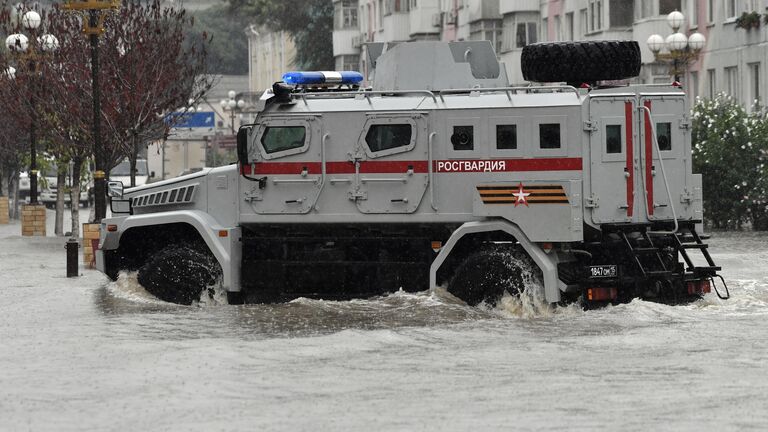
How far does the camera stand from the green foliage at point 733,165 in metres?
38.6

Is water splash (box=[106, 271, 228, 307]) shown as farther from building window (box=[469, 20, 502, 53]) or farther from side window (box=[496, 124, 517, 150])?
building window (box=[469, 20, 502, 53])

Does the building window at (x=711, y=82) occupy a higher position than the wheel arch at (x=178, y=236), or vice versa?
the building window at (x=711, y=82)

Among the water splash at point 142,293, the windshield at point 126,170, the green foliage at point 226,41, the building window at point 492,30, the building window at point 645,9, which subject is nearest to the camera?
the water splash at point 142,293

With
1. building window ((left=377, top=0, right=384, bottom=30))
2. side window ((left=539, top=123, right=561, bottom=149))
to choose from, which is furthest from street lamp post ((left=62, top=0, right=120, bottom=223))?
building window ((left=377, top=0, right=384, bottom=30))

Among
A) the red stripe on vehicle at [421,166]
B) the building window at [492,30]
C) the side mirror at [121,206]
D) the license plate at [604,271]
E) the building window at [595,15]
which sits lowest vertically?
the license plate at [604,271]

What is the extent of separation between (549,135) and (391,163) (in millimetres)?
1788

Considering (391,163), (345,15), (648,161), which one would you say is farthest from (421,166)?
(345,15)

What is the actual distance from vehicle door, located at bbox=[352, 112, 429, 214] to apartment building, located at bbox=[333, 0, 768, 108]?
50.7 feet

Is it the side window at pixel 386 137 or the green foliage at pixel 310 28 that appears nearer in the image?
the side window at pixel 386 137

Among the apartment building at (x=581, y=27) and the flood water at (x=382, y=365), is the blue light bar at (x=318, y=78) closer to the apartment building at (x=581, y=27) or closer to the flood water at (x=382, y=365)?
the flood water at (x=382, y=365)

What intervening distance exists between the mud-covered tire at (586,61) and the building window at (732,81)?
2956 cm

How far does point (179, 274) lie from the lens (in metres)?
20.2

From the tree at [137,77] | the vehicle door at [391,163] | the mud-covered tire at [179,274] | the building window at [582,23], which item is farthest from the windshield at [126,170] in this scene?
the vehicle door at [391,163]

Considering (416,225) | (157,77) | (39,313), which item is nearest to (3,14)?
(157,77)
